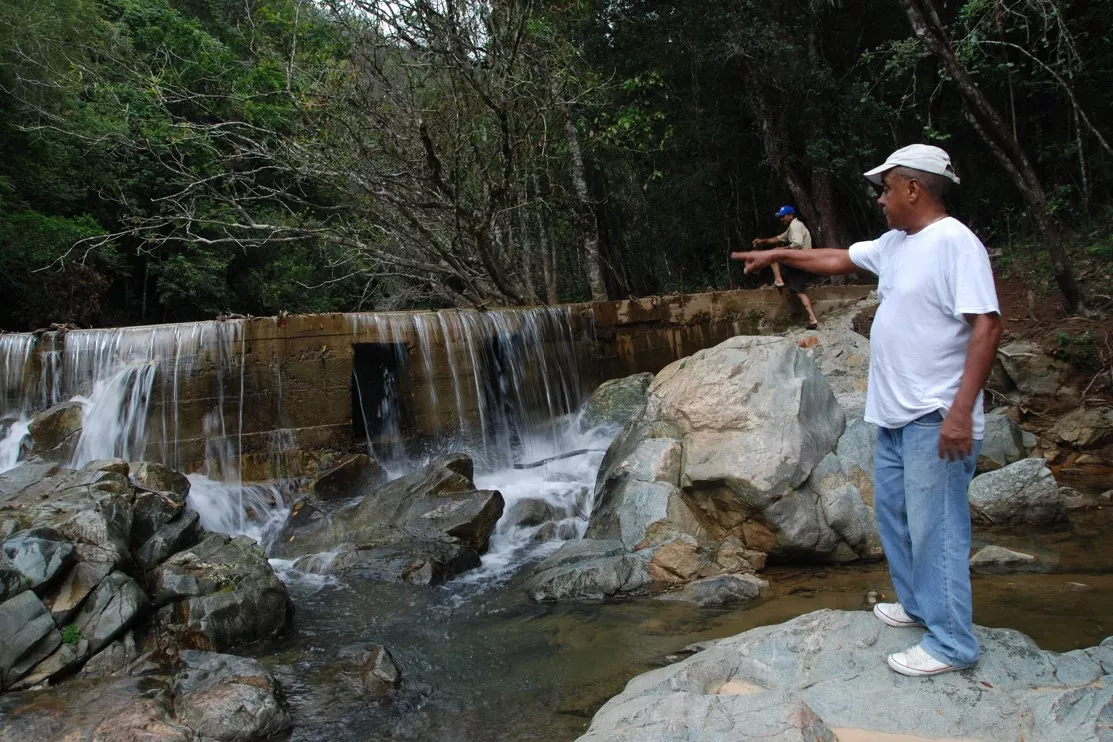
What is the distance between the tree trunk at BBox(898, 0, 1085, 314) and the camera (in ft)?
29.2

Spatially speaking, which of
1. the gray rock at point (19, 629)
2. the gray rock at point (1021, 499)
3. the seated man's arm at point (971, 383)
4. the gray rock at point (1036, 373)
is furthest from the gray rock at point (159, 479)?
the gray rock at point (1036, 373)

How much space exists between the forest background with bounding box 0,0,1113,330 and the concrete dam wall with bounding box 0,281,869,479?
1.05 m

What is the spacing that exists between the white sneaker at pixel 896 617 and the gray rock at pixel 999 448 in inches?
202

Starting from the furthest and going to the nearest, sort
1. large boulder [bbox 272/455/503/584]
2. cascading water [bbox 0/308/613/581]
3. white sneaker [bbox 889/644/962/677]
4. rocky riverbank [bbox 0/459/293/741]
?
cascading water [bbox 0/308/613/581]
large boulder [bbox 272/455/503/584]
rocky riverbank [bbox 0/459/293/741]
white sneaker [bbox 889/644/962/677]

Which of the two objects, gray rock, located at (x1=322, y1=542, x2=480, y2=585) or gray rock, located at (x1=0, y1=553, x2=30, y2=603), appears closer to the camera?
gray rock, located at (x1=0, y1=553, x2=30, y2=603)

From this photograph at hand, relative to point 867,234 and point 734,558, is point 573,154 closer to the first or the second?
point 867,234

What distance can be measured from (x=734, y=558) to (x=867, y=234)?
1184 cm

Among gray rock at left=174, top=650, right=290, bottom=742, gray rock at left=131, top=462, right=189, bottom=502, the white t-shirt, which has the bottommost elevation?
gray rock at left=174, top=650, right=290, bottom=742

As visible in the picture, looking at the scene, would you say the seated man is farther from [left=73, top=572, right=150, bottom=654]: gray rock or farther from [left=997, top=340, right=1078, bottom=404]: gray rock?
[left=73, top=572, right=150, bottom=654]: gray rock

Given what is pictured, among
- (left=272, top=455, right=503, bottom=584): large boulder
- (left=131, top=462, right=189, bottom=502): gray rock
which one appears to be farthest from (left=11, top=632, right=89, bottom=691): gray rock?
(left=272, top=455, right=503, bottom=584): large boulder

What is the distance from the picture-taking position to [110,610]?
491 centimetres

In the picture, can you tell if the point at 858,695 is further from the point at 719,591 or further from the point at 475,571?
the point at 475,571

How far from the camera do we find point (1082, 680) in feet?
8.61

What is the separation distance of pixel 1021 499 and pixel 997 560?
127cm
